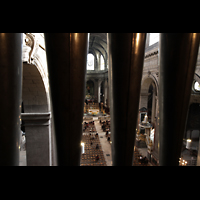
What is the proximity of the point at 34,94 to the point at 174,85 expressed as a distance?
5.29 metres

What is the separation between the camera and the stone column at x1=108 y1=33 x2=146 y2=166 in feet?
4.57

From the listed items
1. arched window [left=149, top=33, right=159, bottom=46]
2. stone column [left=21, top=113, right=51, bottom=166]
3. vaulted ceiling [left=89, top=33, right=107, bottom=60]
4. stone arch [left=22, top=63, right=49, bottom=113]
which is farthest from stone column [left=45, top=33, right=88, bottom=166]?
vaulted ceiling [left=89, top=33, right=107, bottom=60]

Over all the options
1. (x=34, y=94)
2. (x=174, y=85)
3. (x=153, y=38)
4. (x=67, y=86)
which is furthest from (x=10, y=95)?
(x=153, y=38)

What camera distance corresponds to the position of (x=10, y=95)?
52.1 inches

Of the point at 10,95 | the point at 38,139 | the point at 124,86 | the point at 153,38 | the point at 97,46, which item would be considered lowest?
the point at 38,139

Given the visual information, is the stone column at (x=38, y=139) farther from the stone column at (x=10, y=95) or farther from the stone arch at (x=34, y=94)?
the stone column at (x=10, y=95)

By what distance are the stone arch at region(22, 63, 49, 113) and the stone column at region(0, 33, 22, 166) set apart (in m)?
3.98

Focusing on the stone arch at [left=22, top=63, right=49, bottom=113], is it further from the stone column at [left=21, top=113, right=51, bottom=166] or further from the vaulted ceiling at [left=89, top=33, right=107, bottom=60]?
the vaulted ceiling at [left=89, top=33, right=107, bottom=60]

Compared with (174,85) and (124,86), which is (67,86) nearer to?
(124,86)
